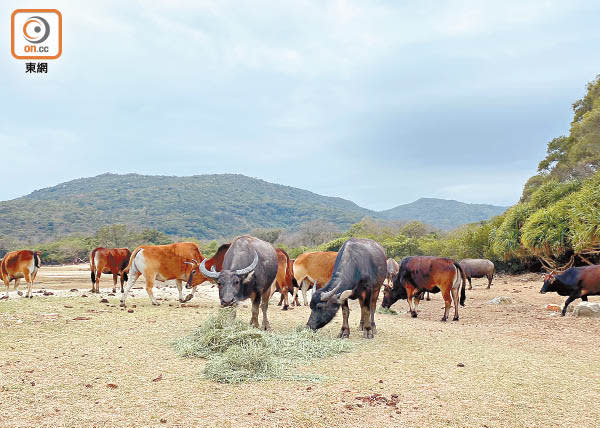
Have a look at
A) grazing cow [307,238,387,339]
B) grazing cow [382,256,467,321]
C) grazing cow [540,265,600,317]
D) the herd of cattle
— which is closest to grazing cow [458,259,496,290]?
the herd of cattle

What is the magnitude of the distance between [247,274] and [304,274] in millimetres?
4843

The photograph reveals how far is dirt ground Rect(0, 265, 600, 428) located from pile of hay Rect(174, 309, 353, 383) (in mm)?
242

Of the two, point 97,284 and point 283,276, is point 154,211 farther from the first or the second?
point 283,276

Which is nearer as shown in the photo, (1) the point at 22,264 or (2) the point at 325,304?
(2) the point at 325,304

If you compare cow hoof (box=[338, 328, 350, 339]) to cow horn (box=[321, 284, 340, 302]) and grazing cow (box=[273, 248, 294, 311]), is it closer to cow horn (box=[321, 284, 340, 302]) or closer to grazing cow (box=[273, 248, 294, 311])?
cow horn (box=[321, 284, 340, 302])

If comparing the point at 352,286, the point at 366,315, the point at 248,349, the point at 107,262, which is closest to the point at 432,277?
the point at 366,315

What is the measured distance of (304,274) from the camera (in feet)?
42.6

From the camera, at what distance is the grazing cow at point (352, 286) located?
8.08 m

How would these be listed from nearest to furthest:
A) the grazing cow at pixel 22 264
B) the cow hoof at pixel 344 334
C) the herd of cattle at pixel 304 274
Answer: the herd of cattle at pixel 304 274 → the cow hoof at pixel 344 334 → the grazing cow at pixel 22 264

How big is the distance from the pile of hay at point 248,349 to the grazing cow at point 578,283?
8.74 meters

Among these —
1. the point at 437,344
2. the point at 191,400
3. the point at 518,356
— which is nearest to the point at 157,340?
the point at 191,400

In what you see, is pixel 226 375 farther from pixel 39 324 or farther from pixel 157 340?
pixel 39 324

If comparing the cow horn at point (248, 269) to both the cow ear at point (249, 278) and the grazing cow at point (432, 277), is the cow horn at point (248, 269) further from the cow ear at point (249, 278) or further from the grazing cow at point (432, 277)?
the grazing cow at point (432, 277)

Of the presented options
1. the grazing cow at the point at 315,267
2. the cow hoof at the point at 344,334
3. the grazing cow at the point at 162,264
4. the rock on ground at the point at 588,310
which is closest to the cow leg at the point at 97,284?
the grazing cow at the point at 162,264
